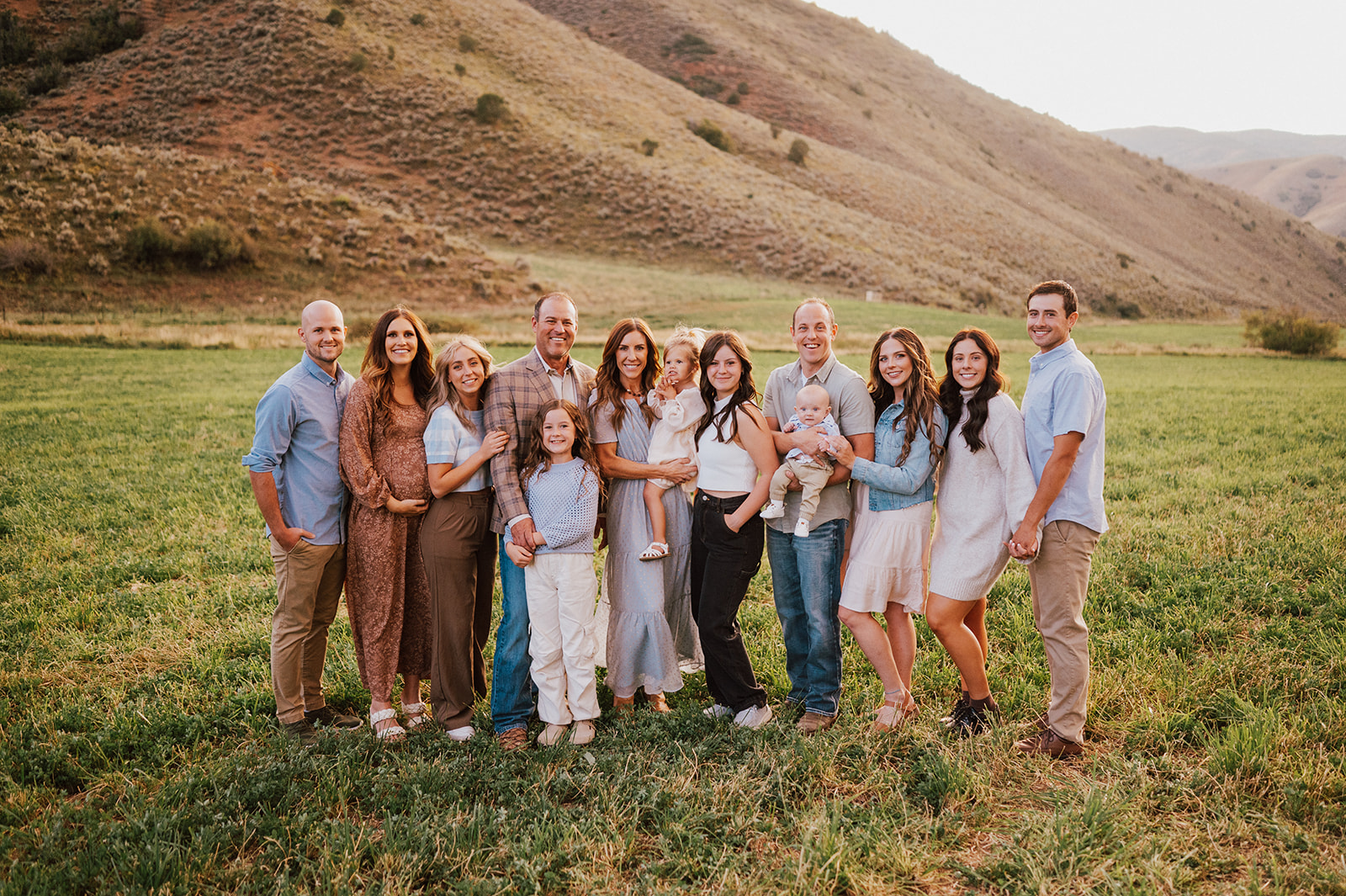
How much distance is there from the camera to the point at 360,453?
14.4ft

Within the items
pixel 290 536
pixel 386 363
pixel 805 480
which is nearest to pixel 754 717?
pixel 805 480

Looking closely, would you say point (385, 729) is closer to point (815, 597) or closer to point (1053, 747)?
point (815, 597)

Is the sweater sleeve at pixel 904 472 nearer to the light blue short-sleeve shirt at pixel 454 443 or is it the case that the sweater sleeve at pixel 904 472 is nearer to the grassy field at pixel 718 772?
the grassy field at pixel 718 772

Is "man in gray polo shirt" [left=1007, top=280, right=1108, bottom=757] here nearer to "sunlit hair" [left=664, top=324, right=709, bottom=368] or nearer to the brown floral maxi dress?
"sunlit hair" [left=664, top=324, right=709, bottom=368]

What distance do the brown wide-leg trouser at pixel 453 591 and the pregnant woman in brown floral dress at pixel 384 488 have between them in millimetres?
182

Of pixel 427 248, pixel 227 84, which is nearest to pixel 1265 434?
pixel 427 248

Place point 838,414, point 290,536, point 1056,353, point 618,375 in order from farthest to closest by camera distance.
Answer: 1. point 618,375
2. point 838,414
3. point 290,536
4. point 1056,353

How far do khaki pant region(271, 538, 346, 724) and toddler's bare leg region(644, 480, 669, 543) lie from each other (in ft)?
6.64

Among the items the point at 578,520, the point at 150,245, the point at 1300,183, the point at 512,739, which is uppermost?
the point at 1300,183

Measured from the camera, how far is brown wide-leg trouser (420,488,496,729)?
453 cm

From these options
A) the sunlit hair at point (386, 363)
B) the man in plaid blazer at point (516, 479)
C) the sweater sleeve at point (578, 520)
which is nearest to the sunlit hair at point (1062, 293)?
the man in plaid blazer at point (516, 479)

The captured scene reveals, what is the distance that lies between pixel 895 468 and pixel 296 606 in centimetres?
381

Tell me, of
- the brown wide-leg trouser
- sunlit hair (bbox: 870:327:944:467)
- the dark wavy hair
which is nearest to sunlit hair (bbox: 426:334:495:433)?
the brown wide-leg trouser

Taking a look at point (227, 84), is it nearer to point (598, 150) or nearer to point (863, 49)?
point (598, 150)
